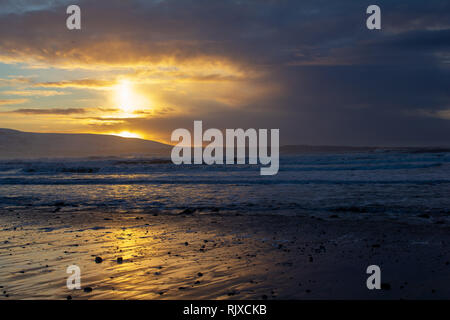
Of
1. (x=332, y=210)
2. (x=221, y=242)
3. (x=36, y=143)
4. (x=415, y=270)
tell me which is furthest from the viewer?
(x=36, y=143)

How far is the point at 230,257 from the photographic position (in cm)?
689

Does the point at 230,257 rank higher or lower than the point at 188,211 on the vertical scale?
lower

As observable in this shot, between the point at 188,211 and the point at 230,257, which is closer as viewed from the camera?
the point at 230,257

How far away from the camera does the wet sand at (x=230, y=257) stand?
205 inches

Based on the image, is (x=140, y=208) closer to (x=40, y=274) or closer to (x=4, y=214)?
(x=4, y=214)

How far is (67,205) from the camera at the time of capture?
14984 millimetres

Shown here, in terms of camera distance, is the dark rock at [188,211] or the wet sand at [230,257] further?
the dark rock at [188,211]

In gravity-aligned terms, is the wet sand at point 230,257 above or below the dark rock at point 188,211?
below

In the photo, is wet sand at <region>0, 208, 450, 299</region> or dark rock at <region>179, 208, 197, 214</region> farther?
dark rock at <region>179, 208, 197, 214</region>

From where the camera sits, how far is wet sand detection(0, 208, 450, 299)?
17.1ft

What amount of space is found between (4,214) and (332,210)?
1106 centimetres

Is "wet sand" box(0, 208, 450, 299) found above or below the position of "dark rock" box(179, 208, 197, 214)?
below
